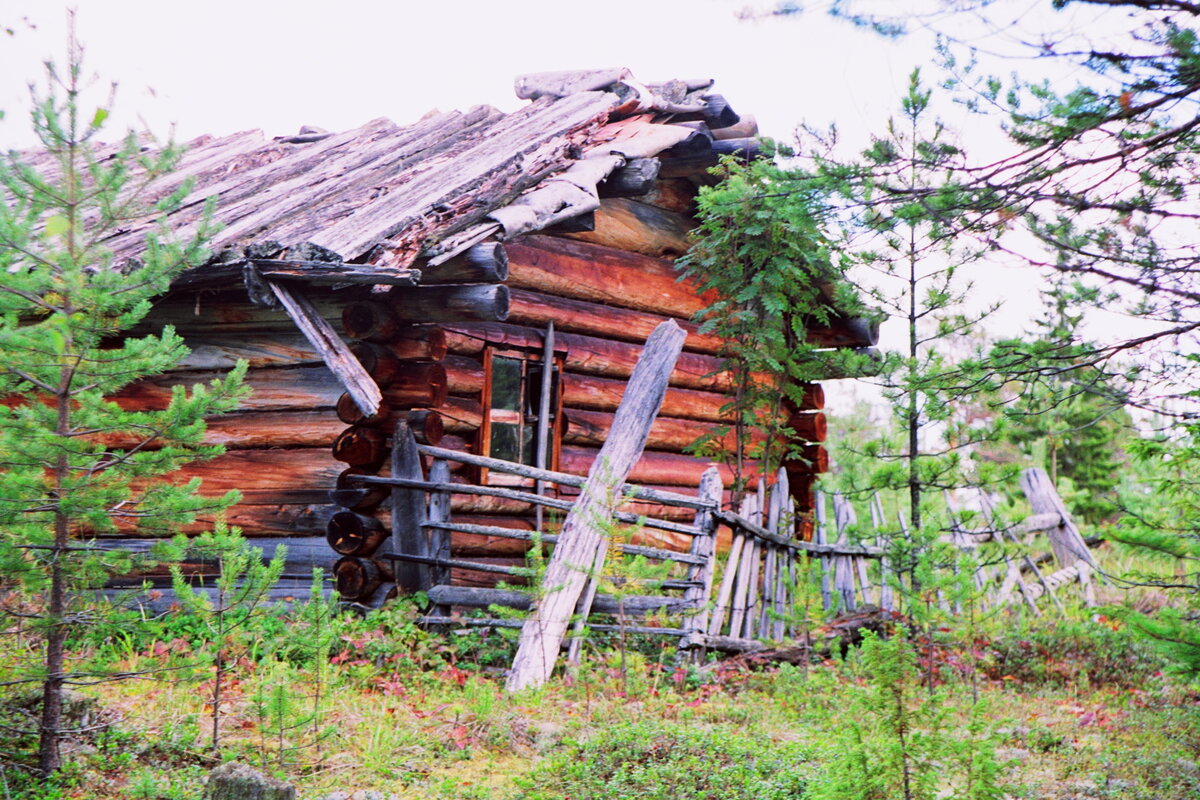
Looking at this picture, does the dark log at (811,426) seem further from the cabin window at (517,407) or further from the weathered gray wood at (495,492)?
the weathered gray wood at (495,492)

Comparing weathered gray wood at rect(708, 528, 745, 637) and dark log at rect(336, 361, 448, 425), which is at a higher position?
dark log at rect(336, 361, 448, 425)

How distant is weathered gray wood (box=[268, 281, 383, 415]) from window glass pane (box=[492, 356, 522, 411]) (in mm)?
2149

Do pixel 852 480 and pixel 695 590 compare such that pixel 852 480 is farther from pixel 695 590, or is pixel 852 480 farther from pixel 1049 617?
pixel 1049 617

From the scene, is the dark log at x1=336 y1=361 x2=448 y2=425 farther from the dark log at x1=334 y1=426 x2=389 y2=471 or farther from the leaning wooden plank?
the leaning wooden plank

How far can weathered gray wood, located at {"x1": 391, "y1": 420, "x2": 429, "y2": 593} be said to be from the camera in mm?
7773

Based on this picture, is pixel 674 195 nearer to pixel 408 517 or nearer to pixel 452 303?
pixel 452 303

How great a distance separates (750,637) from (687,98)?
18.1 ft

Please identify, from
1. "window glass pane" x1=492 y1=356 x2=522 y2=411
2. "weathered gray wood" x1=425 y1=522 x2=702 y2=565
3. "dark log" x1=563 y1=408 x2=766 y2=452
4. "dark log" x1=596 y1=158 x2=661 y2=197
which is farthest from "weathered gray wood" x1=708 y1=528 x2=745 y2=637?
"dark log" x1=596 y1=158 x2=661 y2=197

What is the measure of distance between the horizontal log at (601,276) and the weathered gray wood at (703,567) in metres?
2.57

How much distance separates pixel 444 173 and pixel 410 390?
1984mm

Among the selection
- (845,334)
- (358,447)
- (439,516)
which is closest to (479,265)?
(358,447)

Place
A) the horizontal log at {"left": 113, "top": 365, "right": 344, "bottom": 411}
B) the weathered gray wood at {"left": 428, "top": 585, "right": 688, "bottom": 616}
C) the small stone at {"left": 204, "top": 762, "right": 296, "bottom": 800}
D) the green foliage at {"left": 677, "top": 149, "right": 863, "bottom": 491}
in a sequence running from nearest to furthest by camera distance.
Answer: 1. the small stone at {"left": 204, "top": 762, "right": 296, "bottom": 800}
2. the weathered gray wood at {"left": 428, "top": 585, "right": 688, "bottom": 616}
3. the horizontal log at {"left": 113, "top": 365, "right": 344, "bottom": 411}
4. the green foliage at {"left": 677, "top": 149, "right": 863, "bottom": 491}

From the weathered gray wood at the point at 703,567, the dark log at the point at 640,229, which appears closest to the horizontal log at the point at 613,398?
the dark log at the point at 640,229

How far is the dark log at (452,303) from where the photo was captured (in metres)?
7.35
